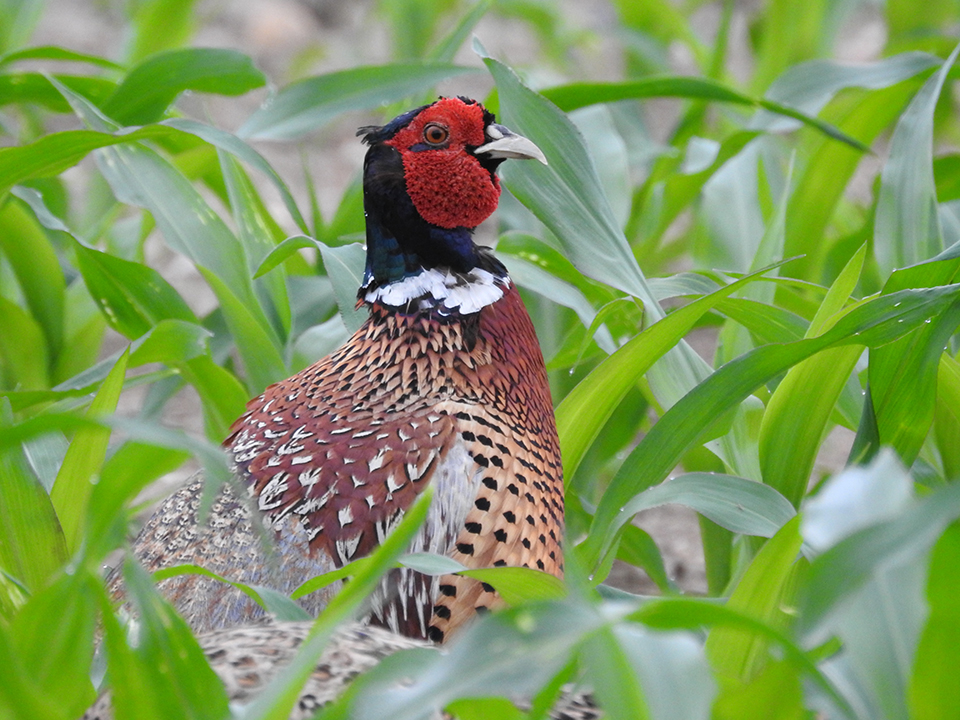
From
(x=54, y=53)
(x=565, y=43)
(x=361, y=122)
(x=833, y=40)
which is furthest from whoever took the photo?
(x=361, y=122)

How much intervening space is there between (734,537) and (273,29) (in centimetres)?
446

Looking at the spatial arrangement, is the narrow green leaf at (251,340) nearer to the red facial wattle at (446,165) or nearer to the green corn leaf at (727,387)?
the red facial wattle at (446,165)

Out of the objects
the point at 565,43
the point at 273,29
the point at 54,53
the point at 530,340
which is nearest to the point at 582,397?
the point at 530,340

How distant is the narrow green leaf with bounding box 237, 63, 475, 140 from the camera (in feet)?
7.30

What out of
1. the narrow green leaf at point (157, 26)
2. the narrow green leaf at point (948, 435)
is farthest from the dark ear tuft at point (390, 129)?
the narrow green leaf at point (157, 26)

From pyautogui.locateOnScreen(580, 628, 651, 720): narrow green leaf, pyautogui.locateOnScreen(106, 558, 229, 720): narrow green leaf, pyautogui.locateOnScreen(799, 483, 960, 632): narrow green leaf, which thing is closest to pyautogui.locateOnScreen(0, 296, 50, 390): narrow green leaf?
pyautogui.locateOnScreen(106, 558, 229, 720): narrow green leaf

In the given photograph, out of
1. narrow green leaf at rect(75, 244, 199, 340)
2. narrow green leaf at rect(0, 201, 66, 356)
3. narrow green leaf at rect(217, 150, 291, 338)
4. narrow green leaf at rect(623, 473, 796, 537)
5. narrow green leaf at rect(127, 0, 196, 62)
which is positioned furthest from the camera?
narrow green leaf at rect(127, 0, 196, 62)

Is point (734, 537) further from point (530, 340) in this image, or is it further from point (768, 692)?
point (768, 692)

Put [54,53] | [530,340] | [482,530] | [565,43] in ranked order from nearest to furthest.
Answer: [482,530], [530,340], [54,53], [565,43]

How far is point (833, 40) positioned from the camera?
3.69m

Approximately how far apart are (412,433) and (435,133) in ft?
1.56

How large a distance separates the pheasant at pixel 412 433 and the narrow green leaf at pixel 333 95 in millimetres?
568

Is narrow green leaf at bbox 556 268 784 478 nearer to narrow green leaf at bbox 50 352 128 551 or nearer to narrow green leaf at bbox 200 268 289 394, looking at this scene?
narrow green leaf at bbox 200 268 289 394

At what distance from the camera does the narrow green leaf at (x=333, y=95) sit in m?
2.22
